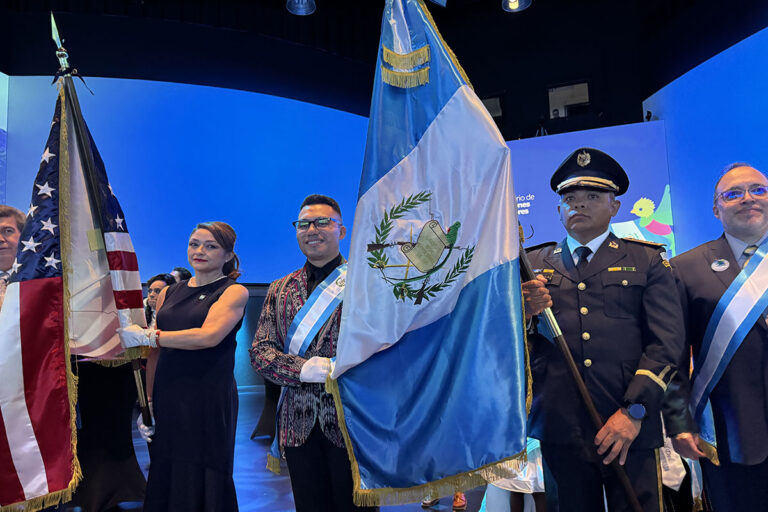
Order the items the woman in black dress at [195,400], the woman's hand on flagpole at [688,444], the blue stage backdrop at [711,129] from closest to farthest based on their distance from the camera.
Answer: the woman's hand on flagpole at [688,444] → the woman in black dress at [195,400] → the blue stage backdrop at [711,129]

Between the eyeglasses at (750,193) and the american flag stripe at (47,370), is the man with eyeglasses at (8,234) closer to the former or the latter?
the american flag stripe at (47,370)

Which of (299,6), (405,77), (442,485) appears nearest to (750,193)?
(405,77)

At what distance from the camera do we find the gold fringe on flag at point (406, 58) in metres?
2.10

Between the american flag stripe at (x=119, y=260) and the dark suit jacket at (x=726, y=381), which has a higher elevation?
the american flag stripe at (x=119, y=260)

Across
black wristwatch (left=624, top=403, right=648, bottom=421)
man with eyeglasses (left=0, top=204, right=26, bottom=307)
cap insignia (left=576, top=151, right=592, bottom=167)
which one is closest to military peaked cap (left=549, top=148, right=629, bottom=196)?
cap insignia (left=576, top=151, right=592, bottom=167)

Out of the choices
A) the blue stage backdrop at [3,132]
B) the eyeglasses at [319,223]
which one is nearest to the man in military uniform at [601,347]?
the eyeglasses at [319,223]

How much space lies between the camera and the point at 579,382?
1.90 meters

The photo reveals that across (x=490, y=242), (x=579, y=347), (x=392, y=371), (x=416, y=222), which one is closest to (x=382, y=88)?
(x=416, y=222)

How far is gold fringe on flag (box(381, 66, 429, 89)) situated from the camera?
6.86ft

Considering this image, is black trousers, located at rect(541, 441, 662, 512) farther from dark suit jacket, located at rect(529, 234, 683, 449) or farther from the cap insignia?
the cap insignia

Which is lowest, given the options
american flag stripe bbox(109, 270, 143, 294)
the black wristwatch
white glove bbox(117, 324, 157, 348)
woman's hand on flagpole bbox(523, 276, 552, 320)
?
Result: the black wristwatch

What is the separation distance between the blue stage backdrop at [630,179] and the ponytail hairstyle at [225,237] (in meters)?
3.78

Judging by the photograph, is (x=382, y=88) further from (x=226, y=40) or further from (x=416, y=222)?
(x=226, y=40)

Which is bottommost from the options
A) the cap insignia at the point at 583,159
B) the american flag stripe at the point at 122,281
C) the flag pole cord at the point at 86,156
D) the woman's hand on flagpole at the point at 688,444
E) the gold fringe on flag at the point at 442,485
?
the gold fringe on flag at the point at 442,485
